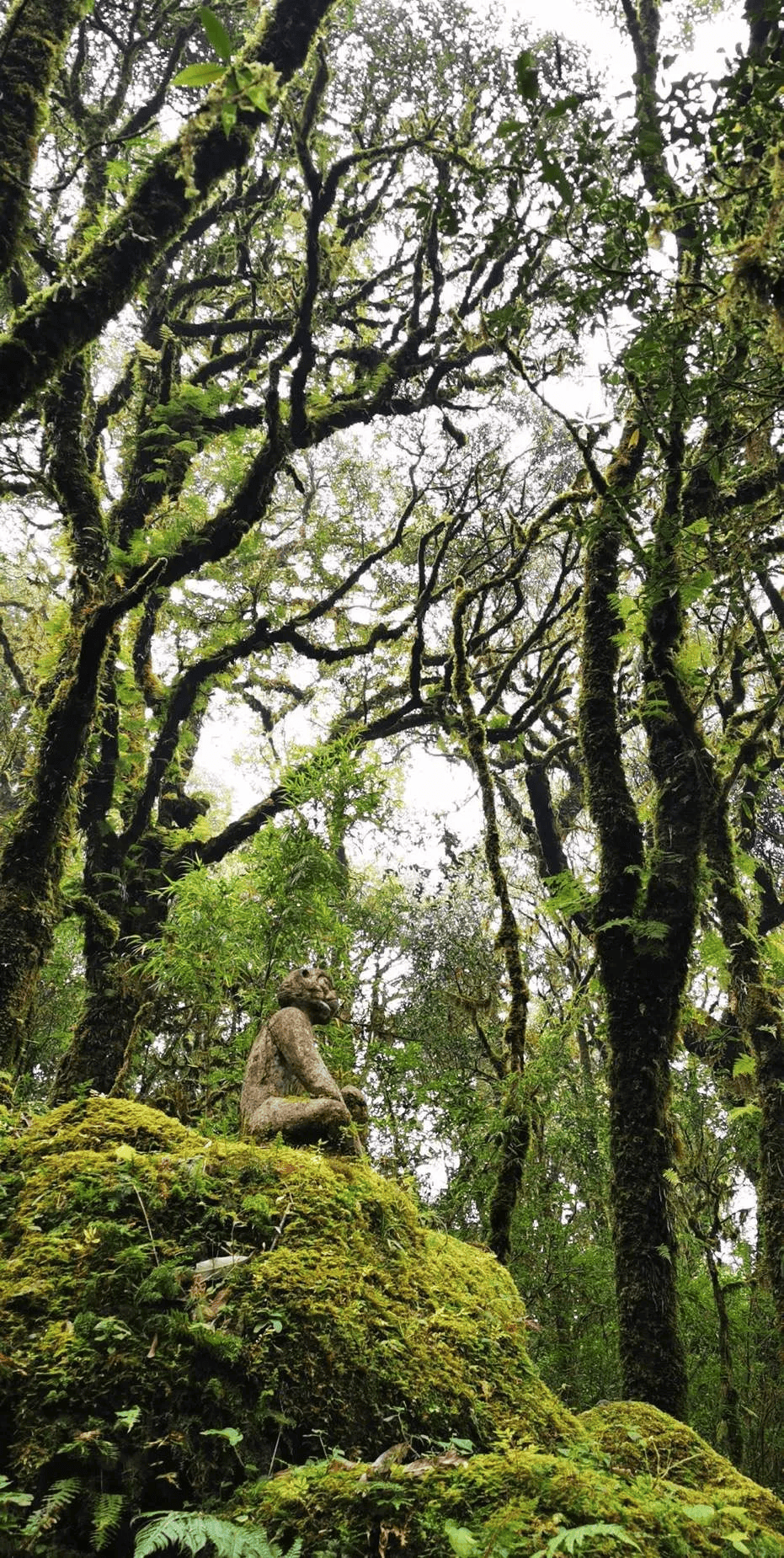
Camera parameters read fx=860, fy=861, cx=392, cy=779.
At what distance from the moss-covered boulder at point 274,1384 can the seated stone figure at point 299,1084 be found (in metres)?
0.41

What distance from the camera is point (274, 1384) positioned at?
216 cm

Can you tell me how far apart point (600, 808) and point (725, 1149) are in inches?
186

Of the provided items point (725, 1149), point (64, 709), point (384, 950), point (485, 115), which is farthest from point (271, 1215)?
A: point (384, 950)

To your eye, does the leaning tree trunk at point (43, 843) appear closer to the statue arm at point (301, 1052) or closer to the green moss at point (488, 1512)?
the statue arm at point (301, 1052)

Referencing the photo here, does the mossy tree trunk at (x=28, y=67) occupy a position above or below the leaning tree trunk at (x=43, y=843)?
above

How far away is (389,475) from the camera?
15.8 meters

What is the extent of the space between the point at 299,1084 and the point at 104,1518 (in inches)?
89.3

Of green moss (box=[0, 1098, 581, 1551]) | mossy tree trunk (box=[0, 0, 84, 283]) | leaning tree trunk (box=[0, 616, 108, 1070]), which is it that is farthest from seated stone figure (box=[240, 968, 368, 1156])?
mossy tree trunk (box=[0, 0, 84, 283])

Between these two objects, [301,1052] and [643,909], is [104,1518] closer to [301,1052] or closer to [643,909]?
[301,1052]

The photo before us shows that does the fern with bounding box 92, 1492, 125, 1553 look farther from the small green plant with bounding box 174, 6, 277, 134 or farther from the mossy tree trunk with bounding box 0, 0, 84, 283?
the mossy tree trunk with bounding box 0, 0, 84, 283

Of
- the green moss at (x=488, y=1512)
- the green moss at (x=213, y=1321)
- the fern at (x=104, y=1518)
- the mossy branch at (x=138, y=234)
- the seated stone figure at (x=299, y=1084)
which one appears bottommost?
the fern at (x=104, y=1518)

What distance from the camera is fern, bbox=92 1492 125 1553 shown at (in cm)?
165

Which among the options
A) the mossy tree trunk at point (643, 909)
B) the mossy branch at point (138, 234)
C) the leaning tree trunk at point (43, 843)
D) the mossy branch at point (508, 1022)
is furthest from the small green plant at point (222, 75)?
the mossy branch at point (508, 1022)

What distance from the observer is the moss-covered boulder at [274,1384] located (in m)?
1.78
